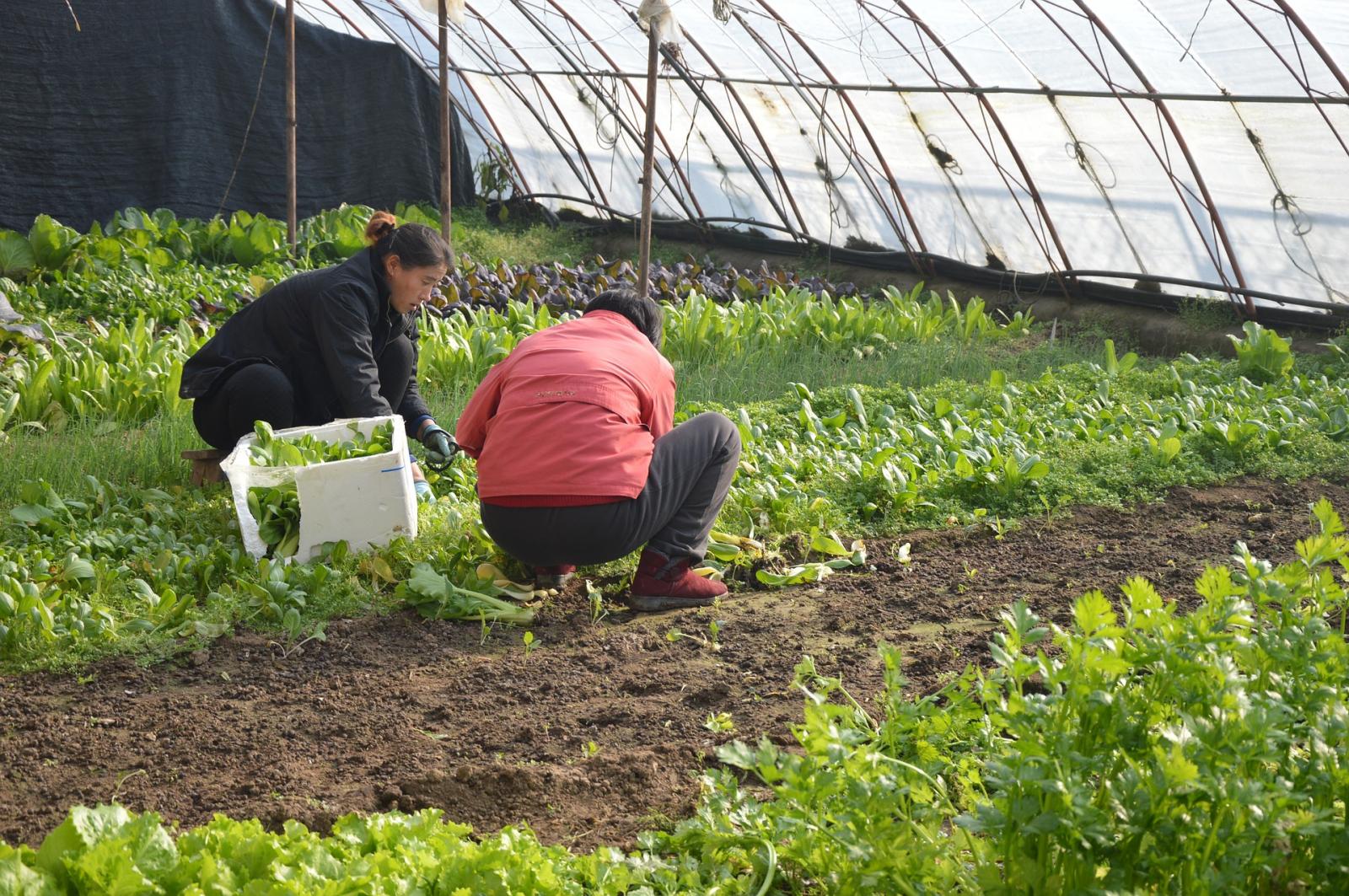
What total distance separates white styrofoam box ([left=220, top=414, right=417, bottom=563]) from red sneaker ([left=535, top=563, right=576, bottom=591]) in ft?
1.52

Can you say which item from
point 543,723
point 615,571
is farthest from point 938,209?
point 543,723

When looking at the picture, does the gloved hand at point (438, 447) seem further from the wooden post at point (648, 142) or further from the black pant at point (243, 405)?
the wooden post at point (648, 142)

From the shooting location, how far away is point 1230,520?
4523mm

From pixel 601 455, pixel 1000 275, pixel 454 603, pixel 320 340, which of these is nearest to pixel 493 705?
pixel 454 603

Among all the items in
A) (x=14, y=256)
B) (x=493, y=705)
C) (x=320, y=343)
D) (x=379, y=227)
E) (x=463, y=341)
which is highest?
(x=379, y=227)

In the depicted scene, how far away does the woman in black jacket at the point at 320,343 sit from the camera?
13.6ft

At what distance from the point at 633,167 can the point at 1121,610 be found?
29.3 ft

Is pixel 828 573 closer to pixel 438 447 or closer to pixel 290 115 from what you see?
pixel 438 447

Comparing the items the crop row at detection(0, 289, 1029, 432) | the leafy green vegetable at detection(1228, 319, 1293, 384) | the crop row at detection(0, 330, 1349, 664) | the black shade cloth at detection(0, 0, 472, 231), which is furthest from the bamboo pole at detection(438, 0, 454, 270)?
the leafy green vegetable at detection(1228, 319, 1293, 384)

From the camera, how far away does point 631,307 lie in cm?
357

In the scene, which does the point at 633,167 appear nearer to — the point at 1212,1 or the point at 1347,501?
the point at 1212,1

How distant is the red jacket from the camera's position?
10.8 ft

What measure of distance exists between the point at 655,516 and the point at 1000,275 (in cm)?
641

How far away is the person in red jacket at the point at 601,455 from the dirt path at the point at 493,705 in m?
0.23
